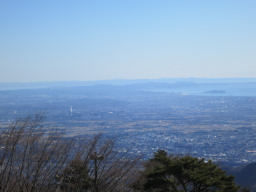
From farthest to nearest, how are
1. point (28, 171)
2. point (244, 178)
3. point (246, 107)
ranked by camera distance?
1. point (246, 107)
2. point (244, 178)
3. point (28, 171)

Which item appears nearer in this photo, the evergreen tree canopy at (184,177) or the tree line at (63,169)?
the tree line at (63,169)

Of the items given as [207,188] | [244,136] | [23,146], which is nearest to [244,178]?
[207,188]

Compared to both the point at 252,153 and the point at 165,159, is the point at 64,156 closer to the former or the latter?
the point at 165,159

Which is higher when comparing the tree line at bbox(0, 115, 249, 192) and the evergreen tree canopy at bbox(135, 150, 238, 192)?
the tree line at bbox(0, 115, 249, 192)

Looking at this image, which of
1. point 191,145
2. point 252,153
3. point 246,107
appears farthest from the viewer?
point 246,107

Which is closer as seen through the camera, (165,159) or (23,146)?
(23,146)

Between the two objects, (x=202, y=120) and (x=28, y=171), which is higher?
(x=28, y=171)

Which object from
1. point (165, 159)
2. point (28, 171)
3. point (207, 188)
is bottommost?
point (207, 188)

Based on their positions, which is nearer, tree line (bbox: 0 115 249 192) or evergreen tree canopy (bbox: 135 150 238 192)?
tree line (bbox: 0 115 249 192)

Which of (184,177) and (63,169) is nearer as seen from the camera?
(63,169)

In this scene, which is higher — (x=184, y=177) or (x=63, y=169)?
(x=63, y=169)

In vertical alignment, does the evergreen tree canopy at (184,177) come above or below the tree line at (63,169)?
below
